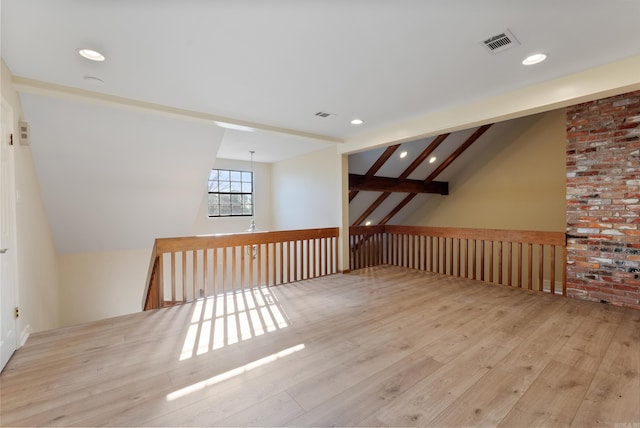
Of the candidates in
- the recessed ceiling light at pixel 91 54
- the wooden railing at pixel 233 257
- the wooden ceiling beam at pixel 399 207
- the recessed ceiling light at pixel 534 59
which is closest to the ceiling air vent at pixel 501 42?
the recessed ceiling light at pixel 534 59

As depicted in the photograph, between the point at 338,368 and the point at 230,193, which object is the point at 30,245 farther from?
the point at 230,193

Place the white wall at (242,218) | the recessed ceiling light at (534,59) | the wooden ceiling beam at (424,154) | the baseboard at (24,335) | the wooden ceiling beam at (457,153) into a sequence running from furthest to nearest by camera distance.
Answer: the white wall at (242,218), the wooden ceiling beam at (457,153), the wooden ceiling beam at (424,154), the baseboard at (24,335), the recessed ceiling light at (534,59)

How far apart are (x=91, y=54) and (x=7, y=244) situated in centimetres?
166

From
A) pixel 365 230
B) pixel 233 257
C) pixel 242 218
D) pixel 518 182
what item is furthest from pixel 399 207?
pixel 233 257

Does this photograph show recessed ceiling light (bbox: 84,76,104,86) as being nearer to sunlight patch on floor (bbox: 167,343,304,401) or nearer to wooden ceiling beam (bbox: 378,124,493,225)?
sunlight patch on floor (bbox: 167,343,304,401)

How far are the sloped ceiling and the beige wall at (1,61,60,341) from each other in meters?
0.19

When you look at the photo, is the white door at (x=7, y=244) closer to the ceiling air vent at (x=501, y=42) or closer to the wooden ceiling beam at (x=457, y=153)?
the ceiling air vent at (x=501, y=42)

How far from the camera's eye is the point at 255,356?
2367mm

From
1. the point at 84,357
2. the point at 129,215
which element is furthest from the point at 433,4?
the point at 129,215

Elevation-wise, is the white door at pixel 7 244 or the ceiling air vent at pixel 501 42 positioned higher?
the ceiling air vent at pixel 501 42

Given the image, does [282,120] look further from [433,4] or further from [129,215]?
[129,215]

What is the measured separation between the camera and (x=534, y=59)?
2.43 m

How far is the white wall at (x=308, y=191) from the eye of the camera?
5469 millimetres

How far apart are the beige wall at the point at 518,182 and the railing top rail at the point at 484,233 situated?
96.5 inches
